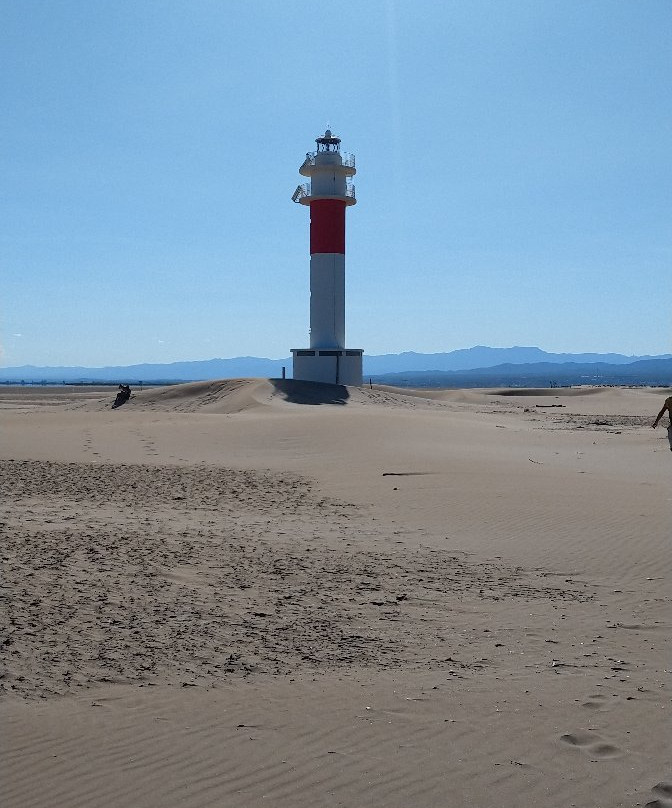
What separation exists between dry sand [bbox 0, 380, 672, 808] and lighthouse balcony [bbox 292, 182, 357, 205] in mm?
21654

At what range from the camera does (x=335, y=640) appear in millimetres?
6633

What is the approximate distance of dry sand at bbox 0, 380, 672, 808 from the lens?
4512mm

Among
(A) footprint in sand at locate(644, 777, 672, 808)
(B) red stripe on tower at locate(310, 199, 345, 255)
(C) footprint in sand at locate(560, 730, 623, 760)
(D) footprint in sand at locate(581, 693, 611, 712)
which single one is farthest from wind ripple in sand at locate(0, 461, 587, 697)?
(B) red stripe on tower at locate(310, 199, 345, 255)

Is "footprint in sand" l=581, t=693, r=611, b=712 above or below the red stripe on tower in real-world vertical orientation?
below

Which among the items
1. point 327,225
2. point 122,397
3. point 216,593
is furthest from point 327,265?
point 216,593

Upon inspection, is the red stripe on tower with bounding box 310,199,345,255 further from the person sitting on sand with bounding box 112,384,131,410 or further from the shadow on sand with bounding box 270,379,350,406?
the person sitting on sand with bounding box 112,384,131,410

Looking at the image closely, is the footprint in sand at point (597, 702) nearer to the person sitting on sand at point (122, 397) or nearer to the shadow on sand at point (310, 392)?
the shadow on sand at point (310, 392)

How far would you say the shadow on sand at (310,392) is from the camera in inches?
1255

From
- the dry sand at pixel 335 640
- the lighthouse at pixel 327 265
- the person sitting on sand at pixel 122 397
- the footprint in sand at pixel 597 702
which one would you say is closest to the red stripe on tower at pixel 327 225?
the lighthouse at pixel 327 265

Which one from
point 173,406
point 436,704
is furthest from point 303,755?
point 173,406

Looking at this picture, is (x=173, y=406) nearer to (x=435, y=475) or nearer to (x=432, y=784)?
(x=435, y=475)

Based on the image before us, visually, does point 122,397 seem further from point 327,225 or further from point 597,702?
point 597,702

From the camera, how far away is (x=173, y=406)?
32688 mm

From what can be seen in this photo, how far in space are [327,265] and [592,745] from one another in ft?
103
